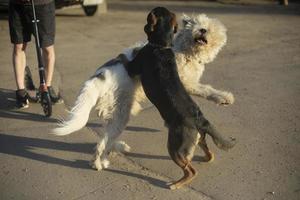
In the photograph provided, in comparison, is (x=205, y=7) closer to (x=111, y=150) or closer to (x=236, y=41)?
(x=236, y=41)

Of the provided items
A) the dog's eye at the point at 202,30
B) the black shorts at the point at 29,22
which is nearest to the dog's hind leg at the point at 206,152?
the dog's eye at the point at 202,30

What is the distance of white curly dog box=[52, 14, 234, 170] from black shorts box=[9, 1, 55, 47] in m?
1.72

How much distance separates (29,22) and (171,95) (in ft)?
8.64

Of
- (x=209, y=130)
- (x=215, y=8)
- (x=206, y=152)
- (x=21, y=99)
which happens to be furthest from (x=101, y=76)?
(x=215, y=8)

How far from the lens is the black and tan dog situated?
173 inches

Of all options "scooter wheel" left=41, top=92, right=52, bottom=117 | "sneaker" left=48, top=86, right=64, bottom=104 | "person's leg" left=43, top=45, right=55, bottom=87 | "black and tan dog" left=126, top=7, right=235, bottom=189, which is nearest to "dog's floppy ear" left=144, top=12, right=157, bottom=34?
"black and tan dog" left=126, top=7, right=235, bottom=189

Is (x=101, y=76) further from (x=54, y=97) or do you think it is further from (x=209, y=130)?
(x=54, y=97)

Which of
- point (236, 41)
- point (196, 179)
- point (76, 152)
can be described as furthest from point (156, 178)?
point (236, 41)

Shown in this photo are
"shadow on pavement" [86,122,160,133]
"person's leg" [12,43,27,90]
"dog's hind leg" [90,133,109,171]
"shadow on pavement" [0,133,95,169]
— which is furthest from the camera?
"person's leg" [12,43,27,90]

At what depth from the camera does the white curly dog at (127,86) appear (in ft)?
15.2

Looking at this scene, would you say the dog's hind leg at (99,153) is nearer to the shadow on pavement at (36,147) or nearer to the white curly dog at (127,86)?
the white curly dog at (127,86)

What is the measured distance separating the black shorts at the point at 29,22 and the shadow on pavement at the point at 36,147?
131 cm

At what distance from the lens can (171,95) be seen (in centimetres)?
439

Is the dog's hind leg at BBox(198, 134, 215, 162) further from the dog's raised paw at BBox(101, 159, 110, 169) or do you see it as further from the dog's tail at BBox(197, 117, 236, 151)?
the dog's raised paw at BBox(101, 159, 110, 169)
